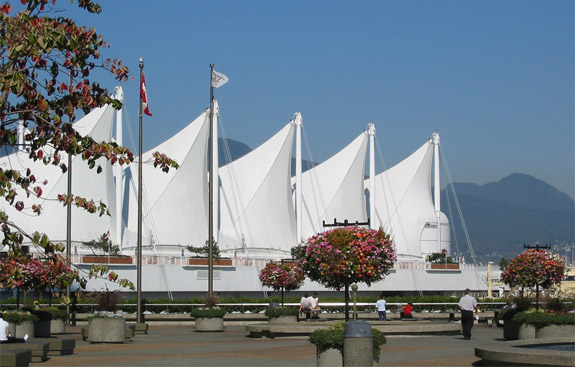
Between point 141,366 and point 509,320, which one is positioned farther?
point 509,320

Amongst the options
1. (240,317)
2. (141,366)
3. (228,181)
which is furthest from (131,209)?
(141,366)

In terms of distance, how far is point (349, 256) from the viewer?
19.0m

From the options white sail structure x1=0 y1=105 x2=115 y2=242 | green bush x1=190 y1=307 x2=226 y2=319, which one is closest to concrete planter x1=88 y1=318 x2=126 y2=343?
green bush x1=190 y1=307 x2=226 y2=319

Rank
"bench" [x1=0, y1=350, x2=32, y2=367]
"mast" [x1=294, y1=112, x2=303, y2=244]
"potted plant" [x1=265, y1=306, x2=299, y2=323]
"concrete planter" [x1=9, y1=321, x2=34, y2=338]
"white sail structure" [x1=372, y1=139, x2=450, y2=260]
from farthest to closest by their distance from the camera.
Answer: "white sail structure" [x1=372, y1=139, x2=450, y2=260], "mast" [x1=294, y1=112, x2=303, y2=244], "potted plant" [x1=265, y1=306, x2=299, y2=323], "concrete planter" [x1=9, y1=321, x2=34, y2=338], "bench" [x1=0, y1=350, x2=32, y2=367]

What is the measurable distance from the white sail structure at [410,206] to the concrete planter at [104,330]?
5784 centimetres

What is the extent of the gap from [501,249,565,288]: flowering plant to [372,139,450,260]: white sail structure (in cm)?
5168

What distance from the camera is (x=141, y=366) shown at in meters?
13.1

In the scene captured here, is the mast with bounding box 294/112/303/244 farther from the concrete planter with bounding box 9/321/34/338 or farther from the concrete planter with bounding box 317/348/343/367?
the concrete planter with bounding box 317/348/343/367

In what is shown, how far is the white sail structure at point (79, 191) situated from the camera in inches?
2276

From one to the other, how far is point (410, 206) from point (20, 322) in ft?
200

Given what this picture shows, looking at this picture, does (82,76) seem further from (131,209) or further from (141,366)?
(131,209)

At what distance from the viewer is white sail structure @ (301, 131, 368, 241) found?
71312mm

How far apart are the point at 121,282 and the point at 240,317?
25.6 m

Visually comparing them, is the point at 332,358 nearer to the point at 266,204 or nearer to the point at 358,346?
the point at 358,346
